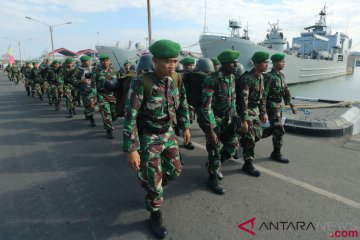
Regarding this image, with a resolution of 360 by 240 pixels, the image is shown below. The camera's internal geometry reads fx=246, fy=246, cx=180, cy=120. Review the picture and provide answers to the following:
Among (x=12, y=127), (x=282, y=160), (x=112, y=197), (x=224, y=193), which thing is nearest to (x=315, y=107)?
(x=282, y=160)

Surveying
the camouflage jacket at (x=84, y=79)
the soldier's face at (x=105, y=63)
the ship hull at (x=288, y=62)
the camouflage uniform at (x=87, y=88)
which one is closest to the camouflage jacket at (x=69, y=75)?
the camouflage uniform at (x=87, y=88)

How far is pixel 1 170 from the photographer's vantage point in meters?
4.04

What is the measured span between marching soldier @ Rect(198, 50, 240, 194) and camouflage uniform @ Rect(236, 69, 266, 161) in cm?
21

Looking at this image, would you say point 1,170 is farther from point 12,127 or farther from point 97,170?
point 12,127

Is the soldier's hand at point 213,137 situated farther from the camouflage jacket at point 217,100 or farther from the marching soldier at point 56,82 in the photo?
the marching soldier at point 56,82

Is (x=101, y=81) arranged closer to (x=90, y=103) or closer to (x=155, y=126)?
(x=90, y=103)

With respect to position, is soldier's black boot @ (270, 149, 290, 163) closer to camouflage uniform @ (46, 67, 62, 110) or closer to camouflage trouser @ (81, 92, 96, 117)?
camouflage trouser @ (81, 92, 96, 117)

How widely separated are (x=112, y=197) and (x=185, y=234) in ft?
3.87

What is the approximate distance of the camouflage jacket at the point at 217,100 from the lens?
123 inches

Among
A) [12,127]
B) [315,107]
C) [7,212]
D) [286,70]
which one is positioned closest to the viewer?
[7,212]

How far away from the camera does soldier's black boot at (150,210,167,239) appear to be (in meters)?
2.40

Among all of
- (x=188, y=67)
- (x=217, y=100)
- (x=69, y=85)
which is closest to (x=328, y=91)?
(x=188, y=67)

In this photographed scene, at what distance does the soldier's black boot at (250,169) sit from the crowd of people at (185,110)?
12 mm

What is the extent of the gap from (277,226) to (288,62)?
29.5 metres
